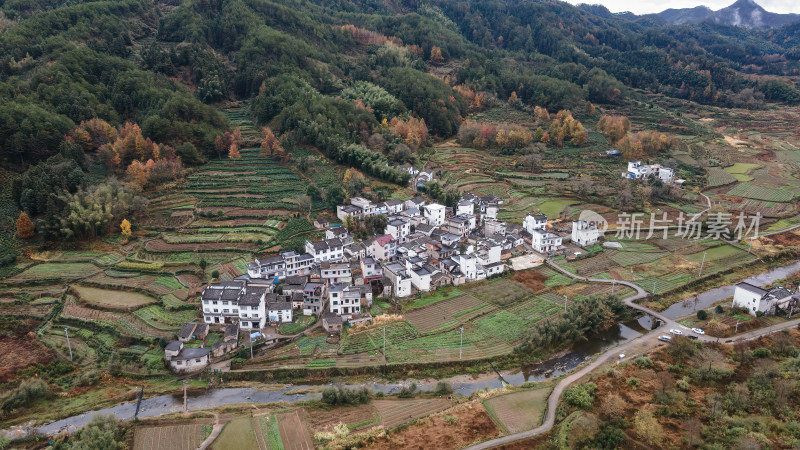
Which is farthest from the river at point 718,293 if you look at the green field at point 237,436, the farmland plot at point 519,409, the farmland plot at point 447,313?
the green field at point 237,436

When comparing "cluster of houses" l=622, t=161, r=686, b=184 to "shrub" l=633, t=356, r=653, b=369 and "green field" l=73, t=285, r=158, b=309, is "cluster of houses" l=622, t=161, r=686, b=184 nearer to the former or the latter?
"shrub" l=633, t=356, r=653, b=369

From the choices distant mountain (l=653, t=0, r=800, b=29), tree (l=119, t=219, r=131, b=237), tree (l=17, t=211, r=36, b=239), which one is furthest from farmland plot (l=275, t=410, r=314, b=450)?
distant mountain (l=653, t=0, r=800, b=29)

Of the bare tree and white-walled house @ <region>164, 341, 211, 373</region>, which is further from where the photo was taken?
white-walled house @ <region>164, 341, 211, 373</region>

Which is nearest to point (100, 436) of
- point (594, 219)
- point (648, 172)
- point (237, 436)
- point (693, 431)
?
point (237, 436)

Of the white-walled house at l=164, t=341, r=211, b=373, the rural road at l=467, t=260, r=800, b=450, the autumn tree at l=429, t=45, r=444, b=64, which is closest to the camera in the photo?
the rural road at l=467, t=260, r=800, b=450

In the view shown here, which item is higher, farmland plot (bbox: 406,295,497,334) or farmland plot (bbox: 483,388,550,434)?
farmland plot (bbox: 406,295,497,334)

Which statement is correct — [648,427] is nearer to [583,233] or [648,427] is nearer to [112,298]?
[583,233]

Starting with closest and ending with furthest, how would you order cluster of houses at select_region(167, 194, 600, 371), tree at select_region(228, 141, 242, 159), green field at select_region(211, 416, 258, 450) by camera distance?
green field at select_region(211, 416, 258, 450)
cluster of houses at select_region(167, 194, 600, 371)
tree at select_region(228, 141, 242, 159)

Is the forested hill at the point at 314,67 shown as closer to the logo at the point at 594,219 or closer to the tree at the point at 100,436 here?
the logo at the point at 594,219
